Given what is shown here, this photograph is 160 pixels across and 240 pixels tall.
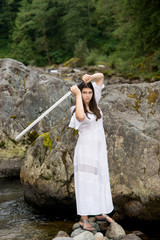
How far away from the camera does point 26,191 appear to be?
5430mm

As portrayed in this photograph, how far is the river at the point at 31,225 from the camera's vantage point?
172 inches

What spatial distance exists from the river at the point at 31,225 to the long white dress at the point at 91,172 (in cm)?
67

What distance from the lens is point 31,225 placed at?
15.7 ft

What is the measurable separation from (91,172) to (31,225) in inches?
59.4

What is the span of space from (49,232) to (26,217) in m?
0.82

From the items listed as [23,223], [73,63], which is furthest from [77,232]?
[73,63]

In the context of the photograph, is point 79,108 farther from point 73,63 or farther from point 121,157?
point 73,63

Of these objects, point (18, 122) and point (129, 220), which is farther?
point (18, 122)

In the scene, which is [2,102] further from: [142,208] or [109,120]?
[142,208]

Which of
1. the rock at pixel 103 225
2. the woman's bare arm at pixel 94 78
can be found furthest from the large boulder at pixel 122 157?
the woman's bare arm at pixel 94 78

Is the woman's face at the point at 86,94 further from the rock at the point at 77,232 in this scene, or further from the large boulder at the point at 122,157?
the rock at the point at 77,232

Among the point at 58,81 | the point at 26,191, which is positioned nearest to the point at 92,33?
the point at 58,81

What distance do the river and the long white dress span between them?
668mm

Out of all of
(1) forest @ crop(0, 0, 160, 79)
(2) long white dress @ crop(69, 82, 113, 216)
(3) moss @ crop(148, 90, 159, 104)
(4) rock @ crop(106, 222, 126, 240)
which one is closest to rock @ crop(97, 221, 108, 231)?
(4) rock @ crop(106, 222, 126, 240)
